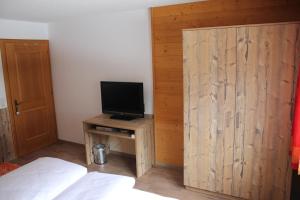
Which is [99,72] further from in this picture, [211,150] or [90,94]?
[211,150]

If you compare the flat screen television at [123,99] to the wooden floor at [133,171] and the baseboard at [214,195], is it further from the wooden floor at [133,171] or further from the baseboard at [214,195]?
the baseboard at [214,195]

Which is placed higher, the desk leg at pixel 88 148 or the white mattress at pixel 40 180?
the white mattress at pixel 40 180

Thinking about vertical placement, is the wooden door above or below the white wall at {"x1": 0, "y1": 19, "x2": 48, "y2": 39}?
below

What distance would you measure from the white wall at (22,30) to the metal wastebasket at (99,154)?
222 cm

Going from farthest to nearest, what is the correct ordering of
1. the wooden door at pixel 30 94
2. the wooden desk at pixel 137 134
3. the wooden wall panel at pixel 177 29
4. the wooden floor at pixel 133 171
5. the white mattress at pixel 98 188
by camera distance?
the wooden door at pixel 30 94
the wooden desk at pixel 137 134
the wooden floor at pixel 133 171
the wooden wall panel at pixel 177 29
the white mattress at pixel 98 188

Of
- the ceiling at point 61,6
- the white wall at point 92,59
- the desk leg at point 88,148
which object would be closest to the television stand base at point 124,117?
the white wall at point 92,59

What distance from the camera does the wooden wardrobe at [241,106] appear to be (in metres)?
2.35

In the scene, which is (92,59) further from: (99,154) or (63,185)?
(63,185)

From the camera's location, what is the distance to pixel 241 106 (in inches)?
100

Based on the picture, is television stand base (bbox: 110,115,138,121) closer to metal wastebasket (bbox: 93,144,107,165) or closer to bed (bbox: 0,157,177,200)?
metal wastebasket (bbox: 93,144,107,165)

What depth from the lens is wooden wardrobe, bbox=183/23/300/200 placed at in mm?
2346

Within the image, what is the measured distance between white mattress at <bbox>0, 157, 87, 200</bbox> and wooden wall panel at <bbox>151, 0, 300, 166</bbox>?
61.6 inches

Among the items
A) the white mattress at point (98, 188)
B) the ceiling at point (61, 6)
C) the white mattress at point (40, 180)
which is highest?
the ceiling at point (61, 6)

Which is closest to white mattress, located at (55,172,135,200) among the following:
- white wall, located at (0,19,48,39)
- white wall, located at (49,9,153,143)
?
white wall, located at (49,9,153,143)
